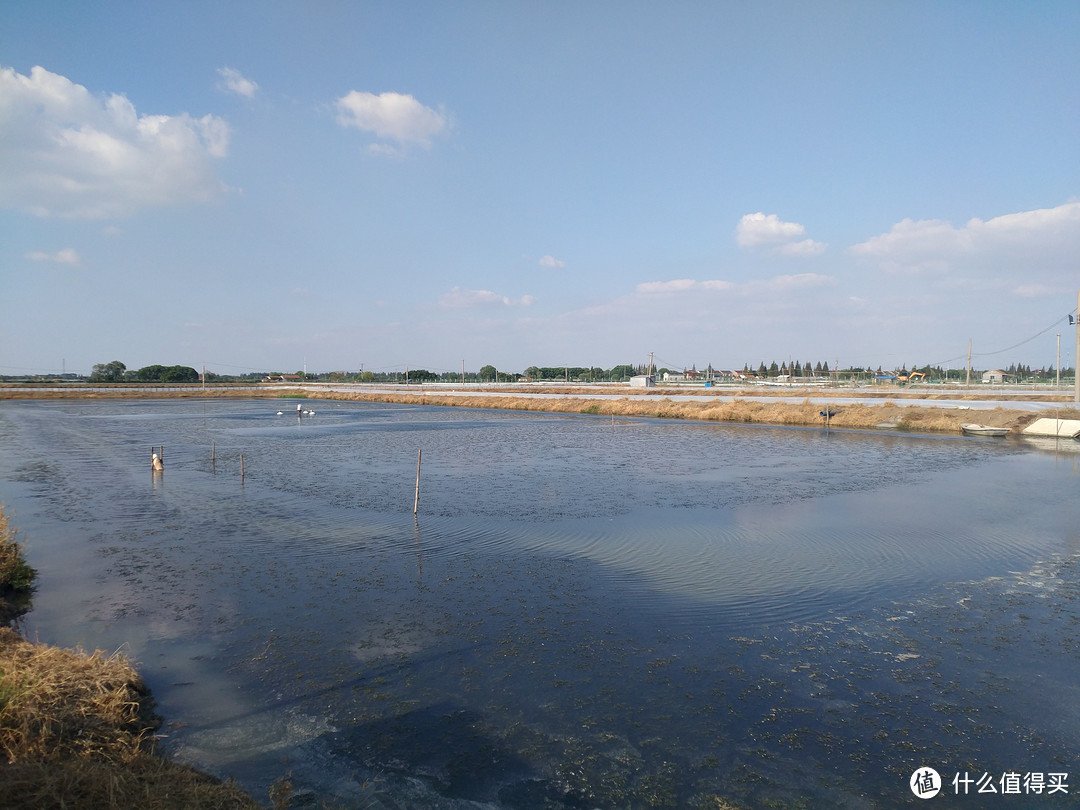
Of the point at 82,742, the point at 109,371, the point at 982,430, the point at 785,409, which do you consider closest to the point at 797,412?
the point at 785,409

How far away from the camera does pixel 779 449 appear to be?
2389 cm

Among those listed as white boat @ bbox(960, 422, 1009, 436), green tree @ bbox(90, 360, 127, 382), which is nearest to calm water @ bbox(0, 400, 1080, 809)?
white boat @ bbox(960, 422, 1009, 436)

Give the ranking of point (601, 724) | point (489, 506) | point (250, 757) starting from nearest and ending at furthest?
point (250, 757), point (601, 724), point (489, 506)

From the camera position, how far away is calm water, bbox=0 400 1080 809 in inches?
173

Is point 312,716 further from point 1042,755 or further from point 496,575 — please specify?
point 1042,755

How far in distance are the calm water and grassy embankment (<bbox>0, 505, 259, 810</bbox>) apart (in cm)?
43

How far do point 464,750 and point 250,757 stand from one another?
5.04ft

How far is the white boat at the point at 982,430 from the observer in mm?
27478

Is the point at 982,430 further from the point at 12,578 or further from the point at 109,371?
the point at 109,371

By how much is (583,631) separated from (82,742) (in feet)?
14.4

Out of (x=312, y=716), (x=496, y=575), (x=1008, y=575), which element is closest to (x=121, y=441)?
(x=496, y=575)

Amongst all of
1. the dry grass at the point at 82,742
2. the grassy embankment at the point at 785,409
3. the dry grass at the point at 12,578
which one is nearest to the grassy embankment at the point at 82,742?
the dry grass at the point at 82,742

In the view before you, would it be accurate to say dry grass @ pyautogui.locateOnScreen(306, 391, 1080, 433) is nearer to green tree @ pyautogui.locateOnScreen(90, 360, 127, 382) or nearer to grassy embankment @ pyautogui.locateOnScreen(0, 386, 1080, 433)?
grassy embankment @ pyautogui.locateOnScreen(0, 386, 1080, 433)

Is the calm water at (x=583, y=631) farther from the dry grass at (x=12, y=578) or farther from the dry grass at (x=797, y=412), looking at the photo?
the dry grass at (x=797, y=412)
